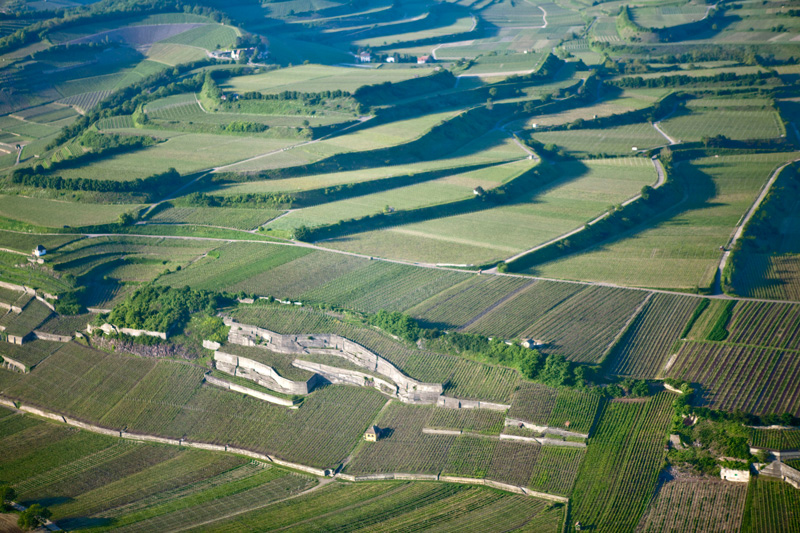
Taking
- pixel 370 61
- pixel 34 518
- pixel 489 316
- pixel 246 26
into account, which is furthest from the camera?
pixel 246 26

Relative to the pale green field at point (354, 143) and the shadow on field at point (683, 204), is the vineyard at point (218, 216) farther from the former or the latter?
the shadow on field at point (683, 204)

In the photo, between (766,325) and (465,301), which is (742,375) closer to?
(766,325)

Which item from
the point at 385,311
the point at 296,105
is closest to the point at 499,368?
the point at 385,311

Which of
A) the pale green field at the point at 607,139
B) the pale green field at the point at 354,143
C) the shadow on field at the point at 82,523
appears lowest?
the shadow on field at the point at 82,523

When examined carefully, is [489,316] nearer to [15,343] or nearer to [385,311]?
[385,311]

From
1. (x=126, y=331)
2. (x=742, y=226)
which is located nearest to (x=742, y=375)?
(x=742, y=226)

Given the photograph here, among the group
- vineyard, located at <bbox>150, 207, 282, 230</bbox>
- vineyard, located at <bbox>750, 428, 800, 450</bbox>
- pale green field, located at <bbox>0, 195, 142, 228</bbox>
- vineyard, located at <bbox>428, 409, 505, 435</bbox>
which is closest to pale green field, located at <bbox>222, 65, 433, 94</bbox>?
vineyard, located at <bbox>150, 207, 282, 230</bbox>

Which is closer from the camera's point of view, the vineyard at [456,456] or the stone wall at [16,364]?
the vineyard at [456,456]

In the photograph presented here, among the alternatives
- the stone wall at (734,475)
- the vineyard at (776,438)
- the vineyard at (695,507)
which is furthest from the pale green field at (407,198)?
the stone wall at (734,475)

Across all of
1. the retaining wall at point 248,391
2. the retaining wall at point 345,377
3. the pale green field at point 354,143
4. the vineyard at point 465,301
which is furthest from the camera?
the pale green field at point 354,143
